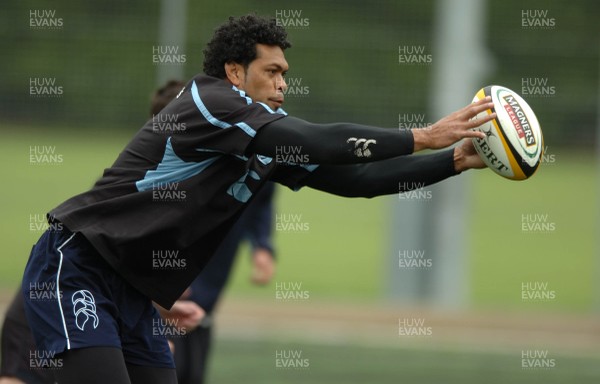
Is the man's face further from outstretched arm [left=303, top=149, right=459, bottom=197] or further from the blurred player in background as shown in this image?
the blurred player in background

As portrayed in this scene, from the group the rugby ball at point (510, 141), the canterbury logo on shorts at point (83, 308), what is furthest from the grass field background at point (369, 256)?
the canterbury logo on shorts at point (83, 308)

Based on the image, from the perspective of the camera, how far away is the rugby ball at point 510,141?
4699mm

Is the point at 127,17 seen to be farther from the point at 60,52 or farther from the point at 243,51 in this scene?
the point at 243,51

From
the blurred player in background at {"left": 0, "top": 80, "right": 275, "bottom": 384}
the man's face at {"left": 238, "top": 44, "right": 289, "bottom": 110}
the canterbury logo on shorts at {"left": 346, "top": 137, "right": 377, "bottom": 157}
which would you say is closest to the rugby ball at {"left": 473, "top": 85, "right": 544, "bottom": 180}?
the canterbury logo on shorts at {"left": 346, "top": 137, "right": 377, "bottom": 157}

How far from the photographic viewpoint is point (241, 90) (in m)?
4.74

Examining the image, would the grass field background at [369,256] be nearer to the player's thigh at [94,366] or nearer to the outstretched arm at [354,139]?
the player's thigh at [94,366]

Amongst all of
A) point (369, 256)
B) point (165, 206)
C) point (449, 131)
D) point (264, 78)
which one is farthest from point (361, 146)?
point (369, 256)

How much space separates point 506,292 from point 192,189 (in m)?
10.6

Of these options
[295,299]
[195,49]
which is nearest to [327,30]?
[195,49]

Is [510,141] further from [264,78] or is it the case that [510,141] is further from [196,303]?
[196,303]

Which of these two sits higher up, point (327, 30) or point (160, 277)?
point (327, 30)

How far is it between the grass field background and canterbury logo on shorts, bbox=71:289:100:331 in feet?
13.6

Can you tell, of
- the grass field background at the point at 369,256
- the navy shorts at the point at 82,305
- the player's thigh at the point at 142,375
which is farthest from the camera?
the grass field background at the point at 369,256

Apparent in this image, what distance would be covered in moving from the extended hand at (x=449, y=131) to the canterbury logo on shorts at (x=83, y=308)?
4.33 feet
